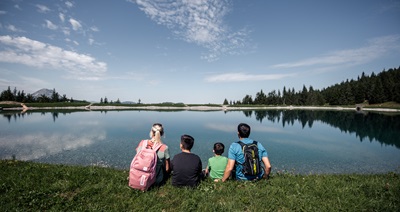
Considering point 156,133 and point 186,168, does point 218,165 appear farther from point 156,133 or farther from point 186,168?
point 156,133

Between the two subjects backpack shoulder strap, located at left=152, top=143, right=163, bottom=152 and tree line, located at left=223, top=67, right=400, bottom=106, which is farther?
tree line, located at left=223, top=67, right=400, bottom=106

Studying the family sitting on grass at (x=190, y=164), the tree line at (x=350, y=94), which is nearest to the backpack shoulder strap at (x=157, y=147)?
Answer: the family sitting on grass at (x=190, y=164)

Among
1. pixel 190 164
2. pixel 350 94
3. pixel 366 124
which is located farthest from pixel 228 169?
pixel 350 94

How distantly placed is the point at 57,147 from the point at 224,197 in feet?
53.7

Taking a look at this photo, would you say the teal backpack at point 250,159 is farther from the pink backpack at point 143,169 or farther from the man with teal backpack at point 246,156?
the pink backpack at point 143,169

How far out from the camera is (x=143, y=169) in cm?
516

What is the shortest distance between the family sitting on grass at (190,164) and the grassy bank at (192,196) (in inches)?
10.9

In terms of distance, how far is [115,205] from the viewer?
451 cm

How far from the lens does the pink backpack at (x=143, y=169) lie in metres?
5.14

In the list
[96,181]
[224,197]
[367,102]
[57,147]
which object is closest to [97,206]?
[96,181]

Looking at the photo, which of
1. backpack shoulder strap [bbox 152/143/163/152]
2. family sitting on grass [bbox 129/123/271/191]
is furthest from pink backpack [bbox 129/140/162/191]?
backpack shoulder strap [bbox 152/143/163/152]

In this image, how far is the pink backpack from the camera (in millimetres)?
5137

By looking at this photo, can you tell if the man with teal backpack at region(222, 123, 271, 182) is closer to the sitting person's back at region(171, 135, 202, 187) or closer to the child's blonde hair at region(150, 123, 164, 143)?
the sitting person's back at region(171, 135, 202, 187)

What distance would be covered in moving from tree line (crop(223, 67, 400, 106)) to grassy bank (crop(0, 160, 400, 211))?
391ft
